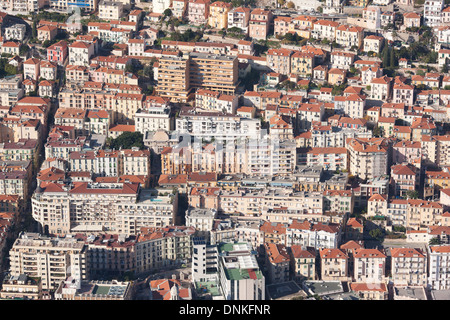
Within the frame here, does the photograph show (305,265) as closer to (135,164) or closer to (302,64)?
(135,164)

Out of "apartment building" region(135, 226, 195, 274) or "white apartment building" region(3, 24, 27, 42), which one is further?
"white apartment building" region(3, 24, 27, 42)

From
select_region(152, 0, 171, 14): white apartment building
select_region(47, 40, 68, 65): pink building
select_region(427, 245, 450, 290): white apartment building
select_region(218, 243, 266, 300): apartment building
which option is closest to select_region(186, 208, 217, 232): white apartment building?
select_region(218, 243, 266, 300): apartment building

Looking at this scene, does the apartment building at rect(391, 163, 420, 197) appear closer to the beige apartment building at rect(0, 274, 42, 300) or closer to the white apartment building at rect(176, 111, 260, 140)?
the white apartment building at rect(176, 111, 260, 140)

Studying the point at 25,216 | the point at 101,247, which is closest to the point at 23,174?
the point at 25,216

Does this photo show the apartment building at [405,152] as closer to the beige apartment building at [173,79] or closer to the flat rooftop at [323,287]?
the flat rooftop at [323,287]

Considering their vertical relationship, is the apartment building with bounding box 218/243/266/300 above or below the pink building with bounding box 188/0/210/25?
below

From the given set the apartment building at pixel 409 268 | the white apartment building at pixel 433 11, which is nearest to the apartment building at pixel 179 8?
the white apartment building at pixel 433 11
